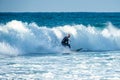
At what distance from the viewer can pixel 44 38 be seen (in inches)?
955

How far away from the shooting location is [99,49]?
2433cm

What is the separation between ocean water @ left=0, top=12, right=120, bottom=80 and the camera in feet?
48.0

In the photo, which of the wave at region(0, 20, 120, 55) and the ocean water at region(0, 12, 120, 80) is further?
the wave at region(0, 20, 120, 55)

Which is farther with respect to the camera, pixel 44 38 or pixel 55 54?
pixel 44 38

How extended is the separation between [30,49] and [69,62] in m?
4.90

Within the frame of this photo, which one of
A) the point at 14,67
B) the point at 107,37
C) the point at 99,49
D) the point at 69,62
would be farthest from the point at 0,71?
the point at 107,37

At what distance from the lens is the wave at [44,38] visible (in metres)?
22.0

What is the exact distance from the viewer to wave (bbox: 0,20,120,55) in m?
22.0

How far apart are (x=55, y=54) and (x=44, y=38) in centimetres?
344

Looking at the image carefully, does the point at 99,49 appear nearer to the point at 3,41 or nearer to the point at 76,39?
the point at 76,39

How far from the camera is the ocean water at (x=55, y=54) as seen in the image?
1464 cm

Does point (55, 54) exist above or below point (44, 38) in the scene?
below

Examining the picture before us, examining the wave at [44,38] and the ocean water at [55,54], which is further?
the wave at [44,38]

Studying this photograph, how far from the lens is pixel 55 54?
826 inches
